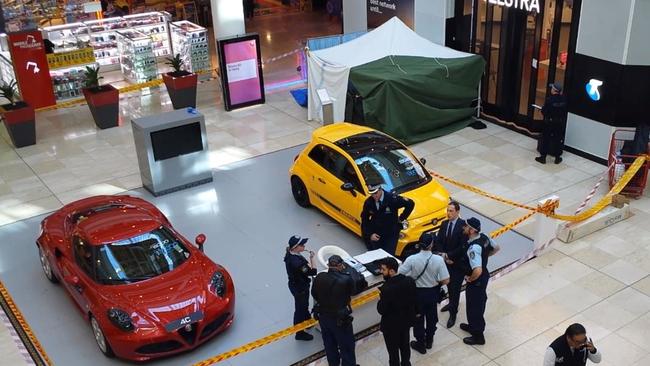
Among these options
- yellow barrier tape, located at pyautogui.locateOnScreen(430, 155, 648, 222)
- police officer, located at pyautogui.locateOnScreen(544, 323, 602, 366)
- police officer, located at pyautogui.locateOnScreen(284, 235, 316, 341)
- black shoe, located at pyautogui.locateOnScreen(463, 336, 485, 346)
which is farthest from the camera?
yellow barrier tape, located at pyautogui.locateOnScreen(430, 155, 648, 222)

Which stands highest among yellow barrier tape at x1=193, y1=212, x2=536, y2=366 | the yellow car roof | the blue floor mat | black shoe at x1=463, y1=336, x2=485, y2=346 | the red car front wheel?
the yellow car roof

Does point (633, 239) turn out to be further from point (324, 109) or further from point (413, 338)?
point (324, 109)

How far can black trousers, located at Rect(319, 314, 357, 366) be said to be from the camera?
7945mm

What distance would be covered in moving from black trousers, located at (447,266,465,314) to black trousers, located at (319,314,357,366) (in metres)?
1.59

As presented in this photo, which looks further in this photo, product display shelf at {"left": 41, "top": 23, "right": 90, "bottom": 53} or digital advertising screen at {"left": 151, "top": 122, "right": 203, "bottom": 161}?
product display shelf at {"left": 41, "top": 23, "right": 90, "bottom": 53}

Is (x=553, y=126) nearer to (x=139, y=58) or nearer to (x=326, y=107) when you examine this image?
(x=326, y=107)

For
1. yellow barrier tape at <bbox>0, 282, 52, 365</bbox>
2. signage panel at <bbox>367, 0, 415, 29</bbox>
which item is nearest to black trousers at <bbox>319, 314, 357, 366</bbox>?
yellow barrier tape at <bbox>0, 282, 52, 365</bbox>

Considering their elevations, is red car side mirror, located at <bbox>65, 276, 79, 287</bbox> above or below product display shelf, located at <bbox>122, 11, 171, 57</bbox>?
below

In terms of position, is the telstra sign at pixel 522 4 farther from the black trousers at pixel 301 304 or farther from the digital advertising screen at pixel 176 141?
the black trousers at pixel 301 304

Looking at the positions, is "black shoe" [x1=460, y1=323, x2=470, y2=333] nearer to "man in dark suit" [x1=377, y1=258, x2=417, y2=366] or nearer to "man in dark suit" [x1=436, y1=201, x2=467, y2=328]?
"man in dark suit" [x1=436, y1=201, x2=467, y2=328]

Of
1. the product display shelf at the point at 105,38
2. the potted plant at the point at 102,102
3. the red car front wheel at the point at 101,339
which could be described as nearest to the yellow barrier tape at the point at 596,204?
the red car front wheel at the point at 101,339

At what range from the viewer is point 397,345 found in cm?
803

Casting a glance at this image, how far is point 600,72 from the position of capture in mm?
13898

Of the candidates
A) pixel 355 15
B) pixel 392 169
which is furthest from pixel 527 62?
pixel 355 15
